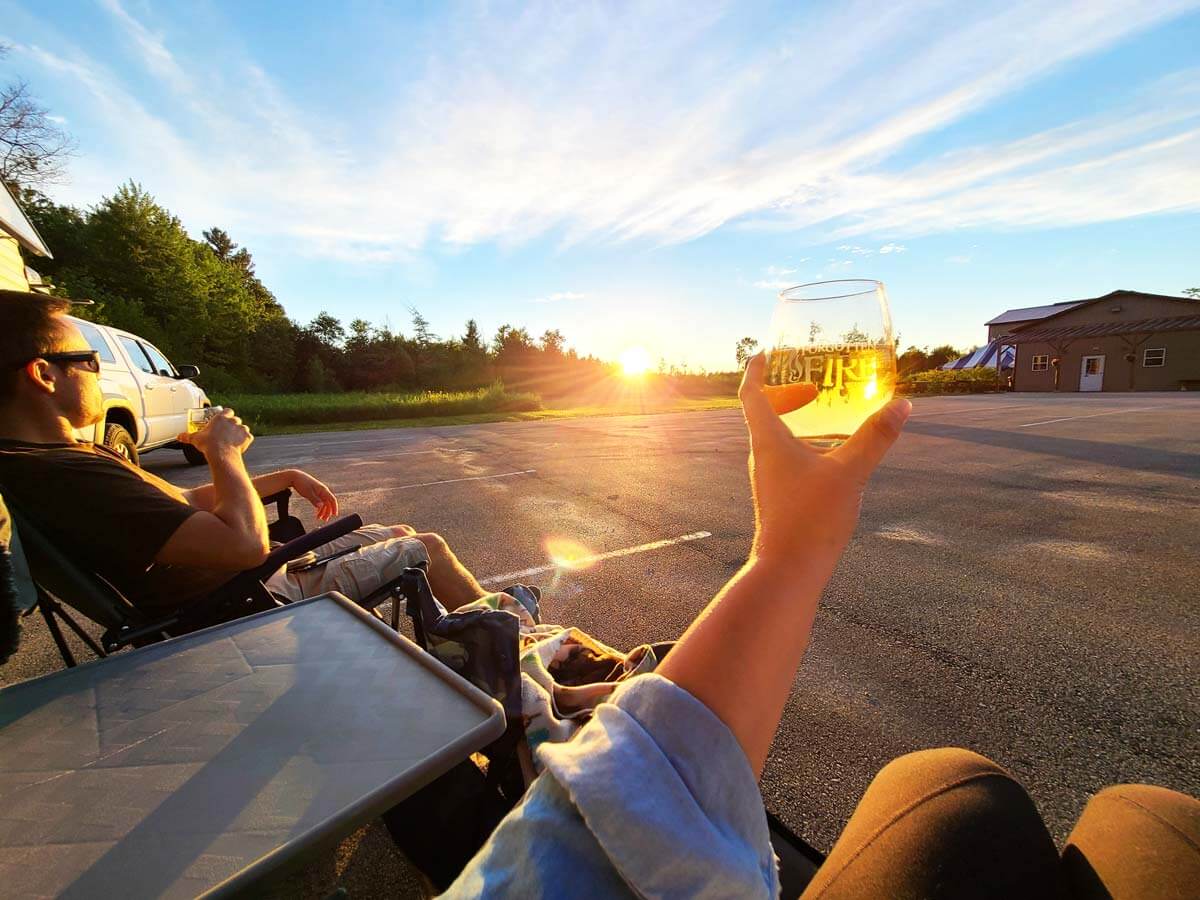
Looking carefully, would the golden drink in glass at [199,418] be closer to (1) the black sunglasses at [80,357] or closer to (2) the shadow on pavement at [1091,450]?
(1) the black sunglasses at [80,357]

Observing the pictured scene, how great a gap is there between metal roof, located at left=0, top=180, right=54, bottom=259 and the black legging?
24.4 ft

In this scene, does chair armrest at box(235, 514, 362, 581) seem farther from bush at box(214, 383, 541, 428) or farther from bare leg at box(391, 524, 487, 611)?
bush at box(214, 383, 541, 428)

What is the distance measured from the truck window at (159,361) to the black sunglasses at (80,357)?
26.5 feet

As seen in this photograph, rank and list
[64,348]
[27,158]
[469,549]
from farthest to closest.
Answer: [27,158] < [469,549] < [64,348]

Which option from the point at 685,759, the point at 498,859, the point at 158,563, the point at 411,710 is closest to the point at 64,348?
the point at 158,563

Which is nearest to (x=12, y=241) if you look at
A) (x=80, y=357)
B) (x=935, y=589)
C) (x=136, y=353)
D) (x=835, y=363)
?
(x=136, y=353)

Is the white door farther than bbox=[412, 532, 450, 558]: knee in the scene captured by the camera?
Yes

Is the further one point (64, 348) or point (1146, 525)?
point (1146, 525)

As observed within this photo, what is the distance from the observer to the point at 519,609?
6.63ft

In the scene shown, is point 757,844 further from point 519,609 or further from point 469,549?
point 469,549

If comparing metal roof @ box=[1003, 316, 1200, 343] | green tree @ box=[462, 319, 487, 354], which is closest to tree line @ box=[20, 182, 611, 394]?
green tree @ box=[462, 319, 487, 354]

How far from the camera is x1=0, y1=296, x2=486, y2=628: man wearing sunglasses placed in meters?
1.51

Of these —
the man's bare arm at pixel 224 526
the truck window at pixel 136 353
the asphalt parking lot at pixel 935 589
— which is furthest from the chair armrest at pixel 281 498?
the truck window at pixel 136 353

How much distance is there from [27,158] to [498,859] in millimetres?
26812
